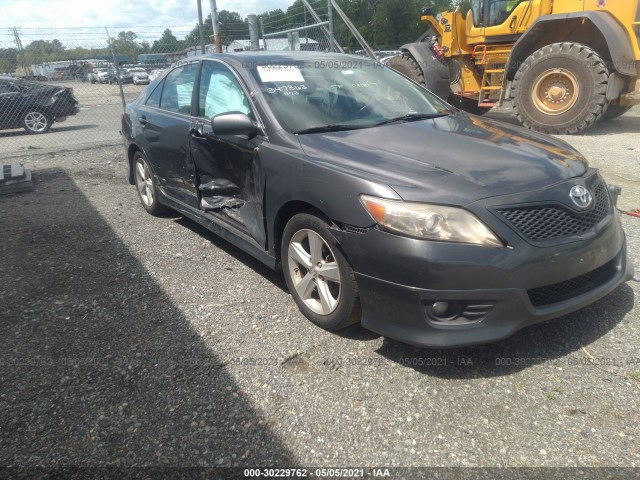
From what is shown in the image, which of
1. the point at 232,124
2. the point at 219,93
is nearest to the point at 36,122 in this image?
the point at 219,93

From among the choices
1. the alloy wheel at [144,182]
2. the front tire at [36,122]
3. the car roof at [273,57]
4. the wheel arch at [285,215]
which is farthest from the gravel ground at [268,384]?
the front tire at [36,122]

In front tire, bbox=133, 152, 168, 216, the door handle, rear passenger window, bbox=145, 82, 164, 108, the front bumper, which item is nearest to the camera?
the front bumper

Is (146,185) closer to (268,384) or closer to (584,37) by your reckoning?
(268,384)

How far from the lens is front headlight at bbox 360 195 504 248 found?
2.25 meters

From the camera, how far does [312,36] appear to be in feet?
37.7

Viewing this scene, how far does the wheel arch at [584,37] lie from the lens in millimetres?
7922

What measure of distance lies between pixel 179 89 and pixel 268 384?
2.99m

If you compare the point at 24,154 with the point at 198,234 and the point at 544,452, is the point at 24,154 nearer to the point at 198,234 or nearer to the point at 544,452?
the point at 198,234

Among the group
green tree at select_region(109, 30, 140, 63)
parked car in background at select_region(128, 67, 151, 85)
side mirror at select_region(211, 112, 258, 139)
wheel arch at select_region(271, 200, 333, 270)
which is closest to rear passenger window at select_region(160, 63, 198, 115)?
side mirror at select_region(211, 112, 258, 139)

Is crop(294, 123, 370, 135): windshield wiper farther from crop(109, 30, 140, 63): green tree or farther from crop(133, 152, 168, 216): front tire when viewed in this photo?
crop(109, 30, 140, 63): green tree

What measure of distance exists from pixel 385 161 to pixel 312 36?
9932mm

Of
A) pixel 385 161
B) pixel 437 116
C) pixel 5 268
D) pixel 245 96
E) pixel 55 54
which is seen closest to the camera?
pixel 385 161

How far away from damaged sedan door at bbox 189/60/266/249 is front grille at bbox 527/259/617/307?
1.72 meters

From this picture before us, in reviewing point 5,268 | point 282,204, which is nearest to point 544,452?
point 282,204
